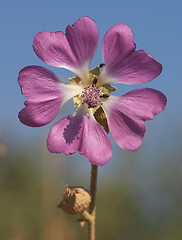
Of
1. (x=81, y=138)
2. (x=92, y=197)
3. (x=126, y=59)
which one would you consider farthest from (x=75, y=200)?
(x=126, y=59)

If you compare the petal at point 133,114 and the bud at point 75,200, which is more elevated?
the petal at point 133,114

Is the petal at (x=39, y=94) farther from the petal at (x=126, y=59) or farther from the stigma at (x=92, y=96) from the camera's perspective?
the petal at (x=126, y=59)

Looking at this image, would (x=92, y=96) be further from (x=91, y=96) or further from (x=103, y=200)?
(x=103, y=200)

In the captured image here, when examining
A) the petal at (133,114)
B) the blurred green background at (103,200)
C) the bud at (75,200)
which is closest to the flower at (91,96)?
the petal at (133,114)

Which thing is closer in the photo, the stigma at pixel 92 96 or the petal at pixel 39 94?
the petal at pixel 39 94
